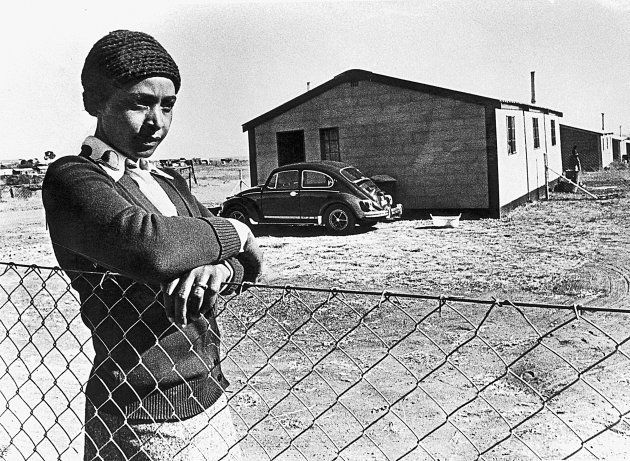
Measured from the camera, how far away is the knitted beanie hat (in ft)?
6.11

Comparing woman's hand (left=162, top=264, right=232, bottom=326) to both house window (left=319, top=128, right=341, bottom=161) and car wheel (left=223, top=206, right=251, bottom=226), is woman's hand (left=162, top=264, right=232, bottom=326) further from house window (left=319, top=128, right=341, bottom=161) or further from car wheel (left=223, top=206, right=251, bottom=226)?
house window (left=319, top=128, right=341, bottom=161)

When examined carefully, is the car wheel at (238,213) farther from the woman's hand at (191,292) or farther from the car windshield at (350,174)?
the woman's hand at (191,292)

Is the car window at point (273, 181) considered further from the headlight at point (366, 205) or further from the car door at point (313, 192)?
the headlight at point (366, 205)

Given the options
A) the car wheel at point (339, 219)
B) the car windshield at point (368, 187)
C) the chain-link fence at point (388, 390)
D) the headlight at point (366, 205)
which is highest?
the car windshield at point (368, 187)

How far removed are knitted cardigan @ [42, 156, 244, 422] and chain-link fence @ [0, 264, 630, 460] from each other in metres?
1.03

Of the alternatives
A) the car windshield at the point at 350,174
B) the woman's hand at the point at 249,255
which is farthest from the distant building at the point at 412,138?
the woman's hand at the point at 249,255

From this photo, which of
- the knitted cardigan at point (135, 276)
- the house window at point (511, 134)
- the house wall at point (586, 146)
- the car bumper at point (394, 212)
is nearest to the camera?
the knitted cardigan at point (135, 276)

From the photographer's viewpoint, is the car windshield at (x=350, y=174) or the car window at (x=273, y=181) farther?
the car window at (x=273, y=181)

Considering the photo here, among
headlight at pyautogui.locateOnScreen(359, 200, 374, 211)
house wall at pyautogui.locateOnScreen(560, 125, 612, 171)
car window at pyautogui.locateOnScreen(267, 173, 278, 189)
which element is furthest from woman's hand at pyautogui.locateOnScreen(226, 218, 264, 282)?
house wall at pyautogui.locateOnScreen(560, 125, 612, 171)

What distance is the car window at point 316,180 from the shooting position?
49.9 feet

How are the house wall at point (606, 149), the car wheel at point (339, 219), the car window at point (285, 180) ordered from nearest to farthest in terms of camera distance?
1. the car wheel at point (339, 219)
2. the car window at point (285, 180)
3. the house wall at point (606, 149)

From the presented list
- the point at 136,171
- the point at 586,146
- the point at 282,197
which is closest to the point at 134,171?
the point at 136,171

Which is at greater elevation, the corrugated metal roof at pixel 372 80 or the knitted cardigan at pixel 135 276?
the corrugated metal roof at pixel 372 80

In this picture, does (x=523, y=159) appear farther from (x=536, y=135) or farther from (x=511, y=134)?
(x=536, y=135)
